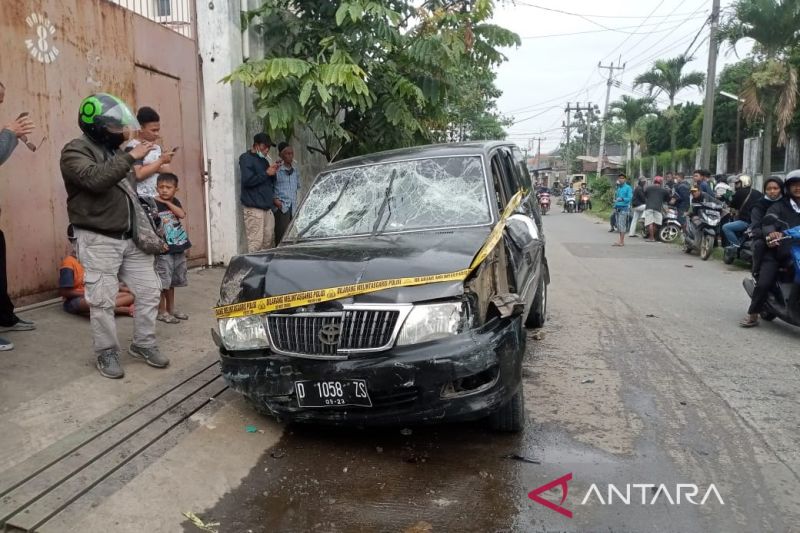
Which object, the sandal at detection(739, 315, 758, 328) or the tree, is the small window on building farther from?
the sandal at detection(739, 315, 758, 328)

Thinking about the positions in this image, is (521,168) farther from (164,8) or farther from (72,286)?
(164,8)

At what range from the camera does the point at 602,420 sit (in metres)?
3.79

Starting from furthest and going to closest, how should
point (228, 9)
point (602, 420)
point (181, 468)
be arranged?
point (228, 9)
point (602, 420)
point (181, 468)

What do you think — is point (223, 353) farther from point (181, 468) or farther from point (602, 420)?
point (602, 420)

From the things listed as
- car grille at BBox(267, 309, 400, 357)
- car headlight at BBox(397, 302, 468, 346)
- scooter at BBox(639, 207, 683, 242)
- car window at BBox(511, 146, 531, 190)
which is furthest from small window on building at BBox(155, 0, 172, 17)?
scooter at BBox(639, 207, 683, 242)

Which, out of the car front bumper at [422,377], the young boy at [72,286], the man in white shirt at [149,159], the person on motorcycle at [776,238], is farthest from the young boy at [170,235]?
the person on motorcycle at [776,238]

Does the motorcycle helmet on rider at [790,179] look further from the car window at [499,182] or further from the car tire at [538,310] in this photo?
the car window at [499,182]

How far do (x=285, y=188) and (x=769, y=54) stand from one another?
16584 millimetres

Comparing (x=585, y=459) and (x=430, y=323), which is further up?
(x=430, y=323)

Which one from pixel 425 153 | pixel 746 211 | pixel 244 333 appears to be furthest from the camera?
pixel 746 211

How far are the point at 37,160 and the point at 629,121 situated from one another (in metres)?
40.4

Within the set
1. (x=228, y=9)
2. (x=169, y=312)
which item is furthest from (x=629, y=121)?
(x=169, y=312)

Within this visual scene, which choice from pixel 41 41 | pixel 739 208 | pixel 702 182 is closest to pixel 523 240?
pixel 41 41

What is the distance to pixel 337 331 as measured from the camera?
3.07 m
